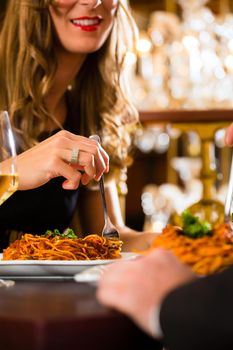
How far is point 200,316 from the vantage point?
756 millimetres

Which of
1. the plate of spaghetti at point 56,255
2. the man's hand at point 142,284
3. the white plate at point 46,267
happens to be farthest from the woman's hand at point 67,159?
the man's hand at point 142,284

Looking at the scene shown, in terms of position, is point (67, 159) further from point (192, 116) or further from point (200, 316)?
point (192, 116)

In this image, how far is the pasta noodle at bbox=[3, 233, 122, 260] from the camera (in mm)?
1215

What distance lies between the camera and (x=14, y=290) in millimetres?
1029

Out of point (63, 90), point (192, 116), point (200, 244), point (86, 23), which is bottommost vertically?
point (192, 116)

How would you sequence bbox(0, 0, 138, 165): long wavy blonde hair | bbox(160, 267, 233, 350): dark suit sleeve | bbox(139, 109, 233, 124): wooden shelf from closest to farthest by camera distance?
bbox(160, 267, 233, 350): dark suit sleeve, bbox(0, 0, 138, 165): long wavy blonde hair, bbox(139, 109, 233, 124): wooden shelf

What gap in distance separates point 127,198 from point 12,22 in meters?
6.46

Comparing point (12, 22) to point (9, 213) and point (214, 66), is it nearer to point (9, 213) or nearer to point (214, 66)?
point (9, 213)

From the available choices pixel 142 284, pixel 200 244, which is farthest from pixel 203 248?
pixel 142 284

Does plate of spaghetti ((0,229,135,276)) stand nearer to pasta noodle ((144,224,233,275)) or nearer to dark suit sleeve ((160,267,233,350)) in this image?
pasta noodle ((144,224,233,275))

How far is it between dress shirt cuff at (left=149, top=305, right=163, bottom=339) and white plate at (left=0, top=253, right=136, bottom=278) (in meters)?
0.35

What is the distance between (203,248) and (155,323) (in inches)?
9.4

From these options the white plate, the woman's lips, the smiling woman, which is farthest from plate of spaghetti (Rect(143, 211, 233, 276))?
the woman's lips

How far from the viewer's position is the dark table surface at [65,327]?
805 millimetres
